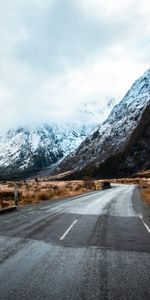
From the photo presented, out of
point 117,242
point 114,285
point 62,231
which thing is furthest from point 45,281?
point 62,231

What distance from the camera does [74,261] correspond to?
31.8 ft

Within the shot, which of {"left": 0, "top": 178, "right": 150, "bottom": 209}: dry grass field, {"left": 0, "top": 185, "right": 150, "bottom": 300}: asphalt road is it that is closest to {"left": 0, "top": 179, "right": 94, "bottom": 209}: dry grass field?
{"left": 0, "top": 178, "right": 150, "bottom": 209}: dry grass field

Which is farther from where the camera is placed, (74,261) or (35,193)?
(35,193)

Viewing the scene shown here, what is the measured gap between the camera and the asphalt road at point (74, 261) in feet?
23.6

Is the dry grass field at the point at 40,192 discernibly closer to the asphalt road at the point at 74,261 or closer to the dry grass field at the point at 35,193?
the dry grass field at the point at 35,193

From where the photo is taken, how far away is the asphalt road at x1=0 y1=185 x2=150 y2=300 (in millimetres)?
7180

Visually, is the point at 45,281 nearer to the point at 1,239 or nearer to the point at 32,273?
the point at 32,273

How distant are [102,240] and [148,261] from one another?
3.05 meters

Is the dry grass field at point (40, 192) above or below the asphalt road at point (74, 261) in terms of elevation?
above

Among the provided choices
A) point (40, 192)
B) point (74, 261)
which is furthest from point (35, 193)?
point (74, 261)

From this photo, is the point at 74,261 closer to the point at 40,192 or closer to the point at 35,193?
the point at 35,193

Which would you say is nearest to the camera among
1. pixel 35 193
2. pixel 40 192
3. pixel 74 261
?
pixel 74 261

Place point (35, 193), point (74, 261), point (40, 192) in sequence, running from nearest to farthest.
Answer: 1. point (74, 261)
2. point (35, 193)
3. point (40, 192)

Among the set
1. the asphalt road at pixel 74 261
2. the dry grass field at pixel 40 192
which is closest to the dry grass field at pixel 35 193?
the dry grass field at pixel 40 192
